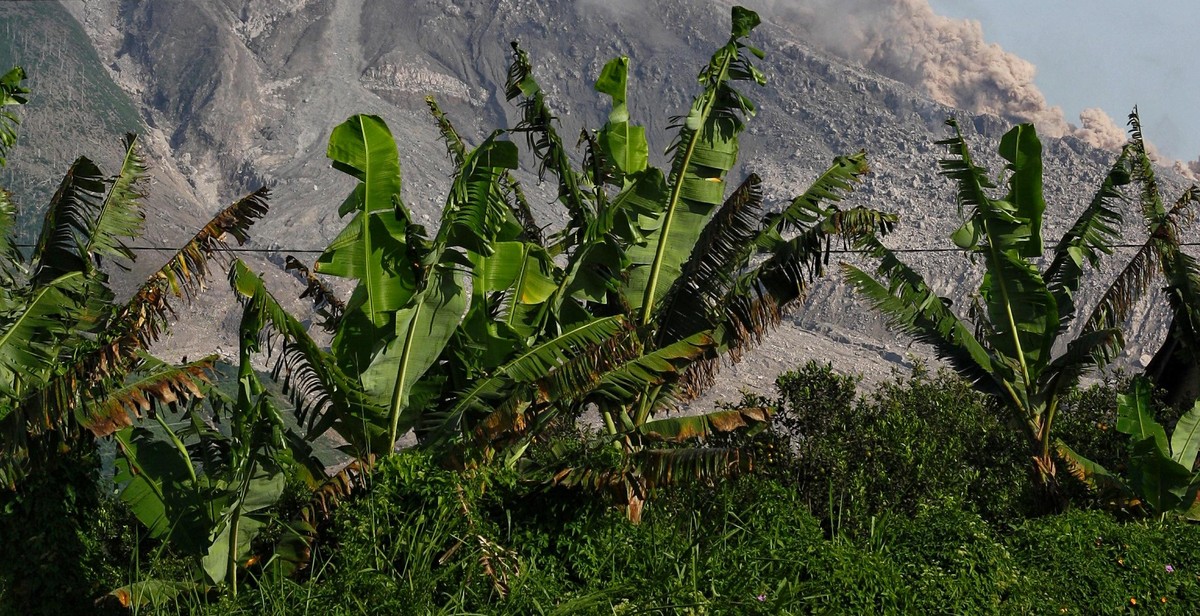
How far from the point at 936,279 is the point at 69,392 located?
508ft

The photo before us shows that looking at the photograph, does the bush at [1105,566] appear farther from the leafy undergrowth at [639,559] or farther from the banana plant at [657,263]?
the banana plant at [657,263]

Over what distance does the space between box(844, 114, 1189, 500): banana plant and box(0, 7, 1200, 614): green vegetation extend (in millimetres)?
37

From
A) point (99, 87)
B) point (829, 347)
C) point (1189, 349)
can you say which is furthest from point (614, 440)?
point (99, 87)

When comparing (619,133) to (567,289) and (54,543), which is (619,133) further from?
(54,543)

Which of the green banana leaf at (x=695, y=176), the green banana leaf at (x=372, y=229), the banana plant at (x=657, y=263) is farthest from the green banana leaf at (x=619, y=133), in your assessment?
the green banana leaf at (x=372, y=229)

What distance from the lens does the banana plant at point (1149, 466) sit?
10.7m

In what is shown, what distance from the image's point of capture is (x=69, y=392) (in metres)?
7.16

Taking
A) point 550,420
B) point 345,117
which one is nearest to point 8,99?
point 550,420

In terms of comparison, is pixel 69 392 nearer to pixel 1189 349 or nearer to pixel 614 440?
pixel 614 440

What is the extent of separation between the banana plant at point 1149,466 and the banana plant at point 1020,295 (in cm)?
53

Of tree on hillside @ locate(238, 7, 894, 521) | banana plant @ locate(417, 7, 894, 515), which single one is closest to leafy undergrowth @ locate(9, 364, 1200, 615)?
tree on hillside @ locate(238, 7, 894, 521)

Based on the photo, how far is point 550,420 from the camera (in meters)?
9.17

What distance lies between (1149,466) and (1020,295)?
6.61 feet

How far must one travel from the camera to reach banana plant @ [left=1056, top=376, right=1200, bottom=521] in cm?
1069
